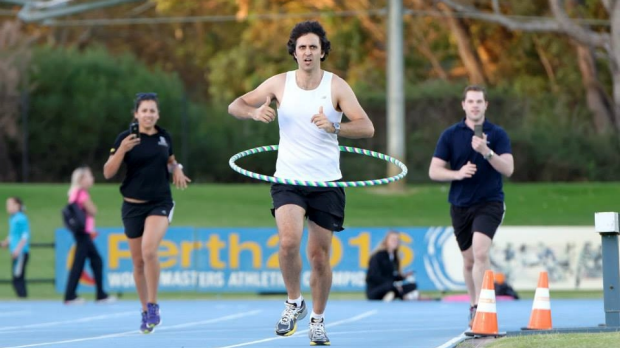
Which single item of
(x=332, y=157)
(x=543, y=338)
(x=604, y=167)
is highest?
(x=604, y=167)

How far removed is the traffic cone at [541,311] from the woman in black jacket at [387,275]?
928 cm

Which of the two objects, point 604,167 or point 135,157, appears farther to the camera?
point 604,167

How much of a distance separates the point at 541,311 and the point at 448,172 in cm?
165

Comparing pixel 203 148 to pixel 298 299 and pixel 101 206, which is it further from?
pixel 298 299

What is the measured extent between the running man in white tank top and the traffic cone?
217cm

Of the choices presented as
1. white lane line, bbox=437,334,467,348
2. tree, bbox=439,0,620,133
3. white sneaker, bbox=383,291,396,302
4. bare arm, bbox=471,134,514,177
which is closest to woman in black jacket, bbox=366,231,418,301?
white sneaker, bbox=383,291,396,302

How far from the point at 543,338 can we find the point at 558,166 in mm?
28639

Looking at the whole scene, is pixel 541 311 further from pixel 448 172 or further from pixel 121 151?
pixel 121 151

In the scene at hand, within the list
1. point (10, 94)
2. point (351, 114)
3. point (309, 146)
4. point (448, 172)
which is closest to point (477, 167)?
point (448, 172)

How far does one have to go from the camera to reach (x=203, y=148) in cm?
3772

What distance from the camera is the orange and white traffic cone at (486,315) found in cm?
1085

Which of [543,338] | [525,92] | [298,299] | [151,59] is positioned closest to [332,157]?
[298,299]

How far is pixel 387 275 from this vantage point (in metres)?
21.0

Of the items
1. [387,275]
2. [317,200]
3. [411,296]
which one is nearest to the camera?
[317,200]
